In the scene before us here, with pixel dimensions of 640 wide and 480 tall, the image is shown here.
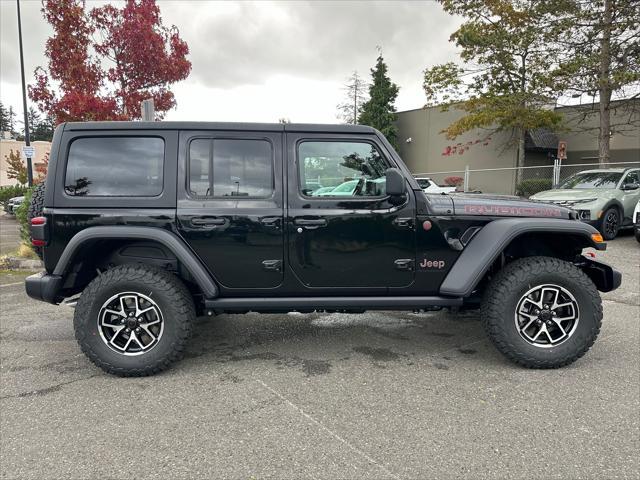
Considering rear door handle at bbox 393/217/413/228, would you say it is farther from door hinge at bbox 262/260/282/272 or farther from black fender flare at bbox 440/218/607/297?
door hinge at bbox 262/260/282/272

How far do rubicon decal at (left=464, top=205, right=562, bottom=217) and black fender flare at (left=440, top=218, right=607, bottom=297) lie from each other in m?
0.08

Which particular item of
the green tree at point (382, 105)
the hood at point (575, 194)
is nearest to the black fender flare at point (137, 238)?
the hood at point (575, 194)

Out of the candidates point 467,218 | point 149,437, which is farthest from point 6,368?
point 467,218

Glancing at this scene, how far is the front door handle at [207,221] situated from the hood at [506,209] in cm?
184

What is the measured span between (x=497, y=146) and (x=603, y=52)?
Answer: 32.1 ft

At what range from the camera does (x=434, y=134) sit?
2744 cm

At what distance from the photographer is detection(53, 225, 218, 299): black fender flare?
3230mm

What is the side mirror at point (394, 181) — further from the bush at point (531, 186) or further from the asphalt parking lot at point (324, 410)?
the bush at point (531, 186)

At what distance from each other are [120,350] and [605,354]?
3.97m

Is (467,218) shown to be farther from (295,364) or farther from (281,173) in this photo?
(295,364)

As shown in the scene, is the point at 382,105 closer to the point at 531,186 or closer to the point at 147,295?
the point at 531,186

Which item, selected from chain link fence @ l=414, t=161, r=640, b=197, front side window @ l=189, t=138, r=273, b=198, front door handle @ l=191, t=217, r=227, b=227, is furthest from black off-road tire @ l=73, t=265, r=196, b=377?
chain link fence @ l=414, t=161, r=640, b=197

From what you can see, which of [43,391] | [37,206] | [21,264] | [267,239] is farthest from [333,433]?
[21,264]

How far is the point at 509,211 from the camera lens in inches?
139
